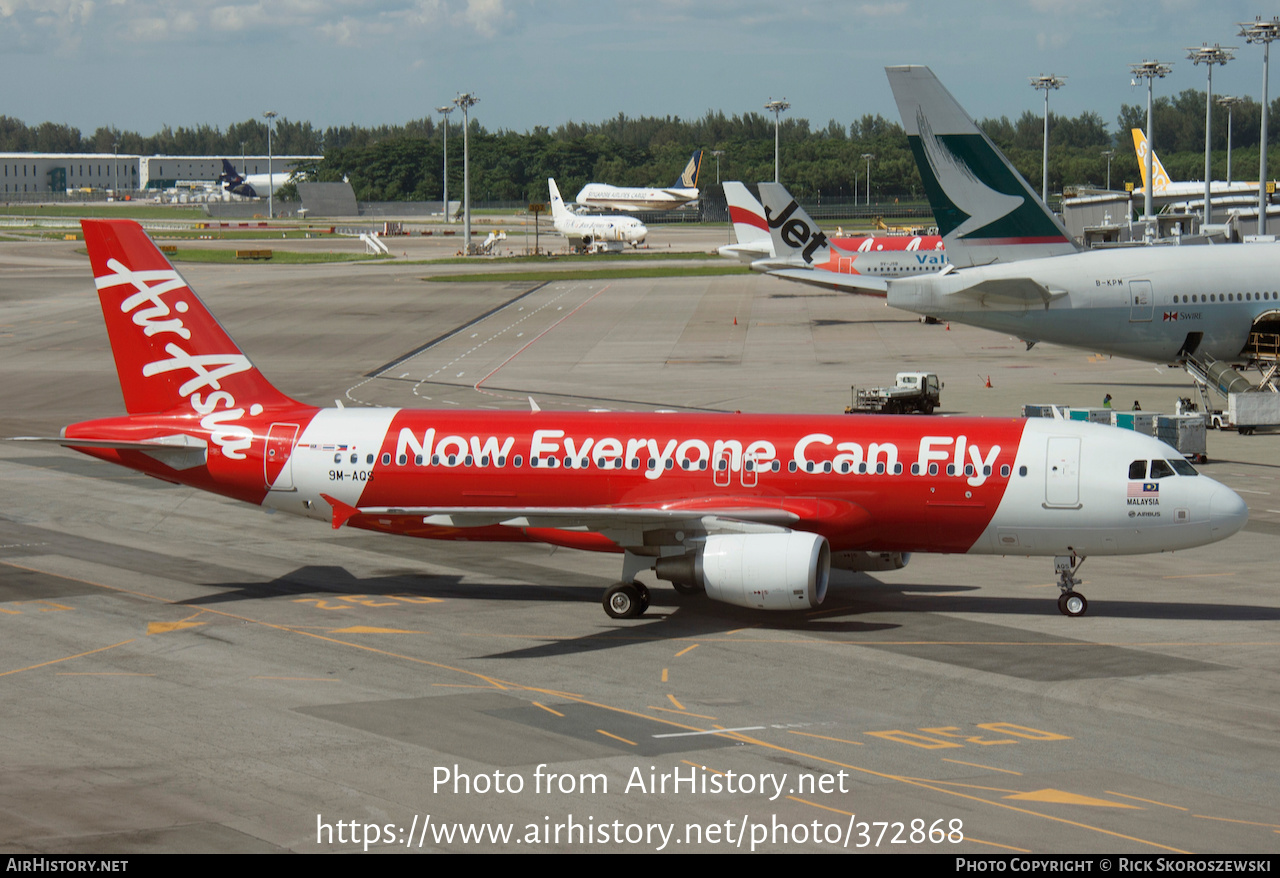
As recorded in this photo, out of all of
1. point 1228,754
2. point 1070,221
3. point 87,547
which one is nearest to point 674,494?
point 1228,754

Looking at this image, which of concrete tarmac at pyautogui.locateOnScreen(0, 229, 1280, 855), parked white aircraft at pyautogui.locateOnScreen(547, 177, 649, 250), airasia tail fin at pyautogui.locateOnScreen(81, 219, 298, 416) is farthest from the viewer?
parked white aircraft at pyautogui.locateOnScreen(547, 177, 649, 250)

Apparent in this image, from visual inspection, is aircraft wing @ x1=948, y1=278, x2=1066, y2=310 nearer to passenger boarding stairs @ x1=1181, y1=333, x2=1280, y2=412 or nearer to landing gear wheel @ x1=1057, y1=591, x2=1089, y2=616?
passenger boarding stairs @ x1=1181, y1=333, x2=1280, y2=412

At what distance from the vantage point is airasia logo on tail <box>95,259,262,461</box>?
115 feet

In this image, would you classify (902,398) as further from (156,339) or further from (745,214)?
(745,214)

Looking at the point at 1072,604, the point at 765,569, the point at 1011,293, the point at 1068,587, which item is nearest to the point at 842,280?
the point at 1011,293

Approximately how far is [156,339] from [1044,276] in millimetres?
38676

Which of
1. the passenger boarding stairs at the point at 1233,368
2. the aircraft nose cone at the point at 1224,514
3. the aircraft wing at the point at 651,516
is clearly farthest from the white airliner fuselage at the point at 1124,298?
the aircraft wing at the point at 651,516

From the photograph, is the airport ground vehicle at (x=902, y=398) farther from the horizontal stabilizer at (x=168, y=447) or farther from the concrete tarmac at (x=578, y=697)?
the horizontal stabilizer at (x=168, y=447)

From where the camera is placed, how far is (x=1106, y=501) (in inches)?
1251

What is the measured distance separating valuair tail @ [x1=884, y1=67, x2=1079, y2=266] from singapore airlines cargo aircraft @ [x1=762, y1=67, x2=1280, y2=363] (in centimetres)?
4

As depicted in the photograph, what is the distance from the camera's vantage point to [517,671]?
92.4ft

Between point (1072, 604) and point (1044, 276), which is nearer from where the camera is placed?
point (1072, 604)

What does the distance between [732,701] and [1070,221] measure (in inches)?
6455

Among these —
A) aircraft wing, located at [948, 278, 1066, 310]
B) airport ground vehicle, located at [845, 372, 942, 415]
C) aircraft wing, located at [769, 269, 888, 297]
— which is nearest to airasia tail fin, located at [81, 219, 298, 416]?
airport ground vehicle, located at [845, 372, 942, 415]
